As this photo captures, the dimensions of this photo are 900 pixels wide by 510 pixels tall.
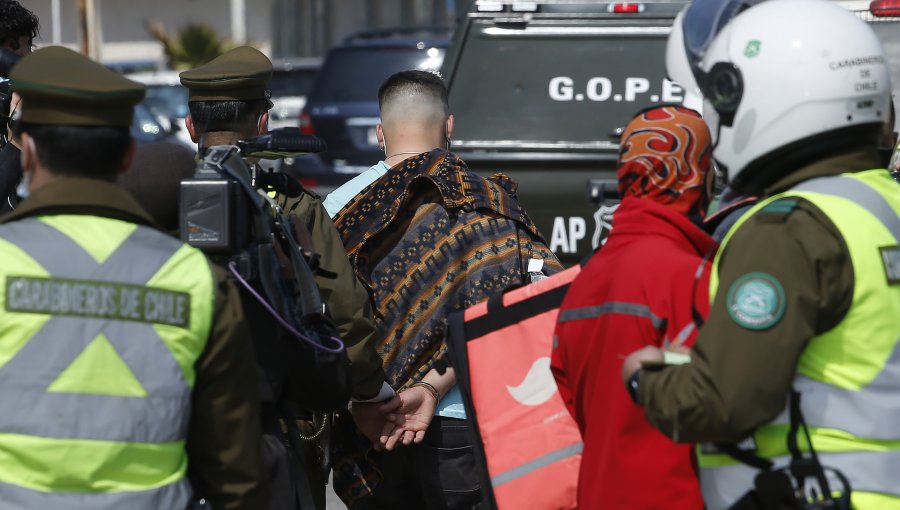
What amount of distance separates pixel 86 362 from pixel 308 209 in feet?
4.72

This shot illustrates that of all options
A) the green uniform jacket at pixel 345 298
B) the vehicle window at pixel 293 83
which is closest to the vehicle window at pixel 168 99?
the vehicle window at pixel 293 83

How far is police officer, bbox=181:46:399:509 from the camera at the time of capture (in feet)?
12.2

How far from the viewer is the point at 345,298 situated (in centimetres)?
374

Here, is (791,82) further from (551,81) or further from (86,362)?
(551,81)

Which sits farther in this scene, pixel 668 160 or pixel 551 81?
pixel 551 81

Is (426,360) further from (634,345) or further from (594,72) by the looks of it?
(594,72)

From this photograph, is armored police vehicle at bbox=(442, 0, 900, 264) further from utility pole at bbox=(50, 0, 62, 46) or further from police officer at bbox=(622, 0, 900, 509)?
utility pole at bbox=(50, 0, 62, 46)

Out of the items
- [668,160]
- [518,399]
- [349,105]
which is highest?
[668,160]

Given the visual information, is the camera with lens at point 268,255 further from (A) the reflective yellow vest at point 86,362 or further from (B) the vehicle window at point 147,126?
(B) the vehicle window at point 147,126

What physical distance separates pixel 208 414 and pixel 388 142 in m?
2.01

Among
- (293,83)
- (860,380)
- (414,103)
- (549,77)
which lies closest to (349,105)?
(293,83)

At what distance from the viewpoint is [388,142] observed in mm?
4453

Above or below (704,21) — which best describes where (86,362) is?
below

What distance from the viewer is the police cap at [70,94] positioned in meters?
2.51
